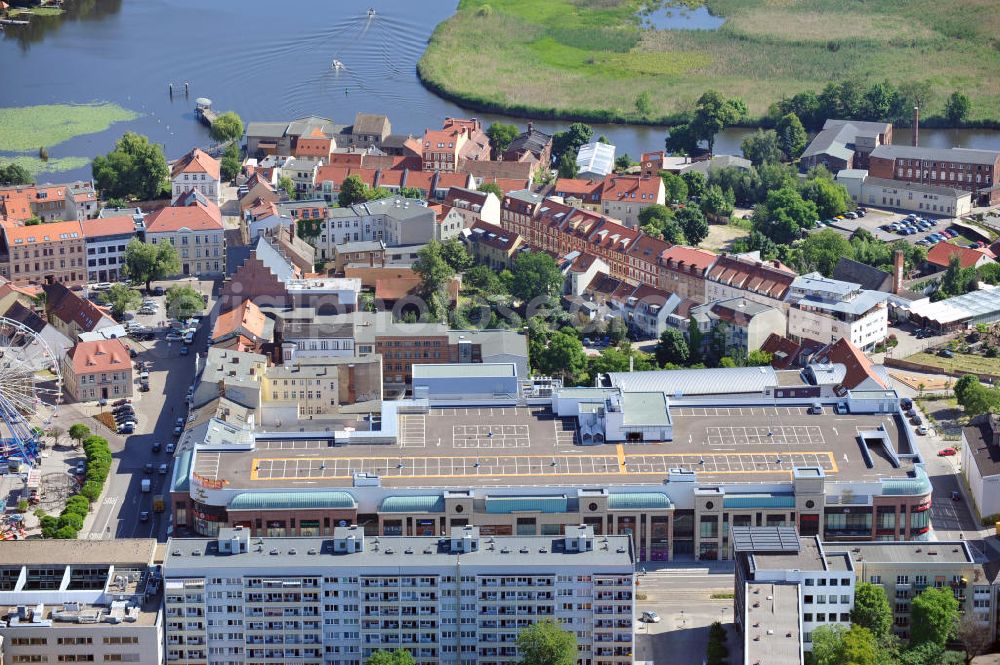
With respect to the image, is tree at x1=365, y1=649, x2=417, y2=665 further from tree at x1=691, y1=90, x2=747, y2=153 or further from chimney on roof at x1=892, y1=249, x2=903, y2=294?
tree at x1=691, y1=90, x2=747, y2=153

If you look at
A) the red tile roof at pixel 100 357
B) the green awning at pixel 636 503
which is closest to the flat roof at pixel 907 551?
the green awning at pixel 636 503

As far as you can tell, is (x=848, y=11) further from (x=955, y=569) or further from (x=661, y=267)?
(x=955, y=569)

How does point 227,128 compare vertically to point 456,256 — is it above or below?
below

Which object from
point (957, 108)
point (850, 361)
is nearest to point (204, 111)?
point (957, 108)

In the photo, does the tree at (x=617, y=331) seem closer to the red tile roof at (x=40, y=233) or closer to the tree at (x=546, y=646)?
the red tile roof at (x=40, y=233)

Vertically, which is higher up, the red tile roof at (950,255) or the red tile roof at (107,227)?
the red tile roof at (950,255)

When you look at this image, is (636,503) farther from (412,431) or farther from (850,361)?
(850,361)
